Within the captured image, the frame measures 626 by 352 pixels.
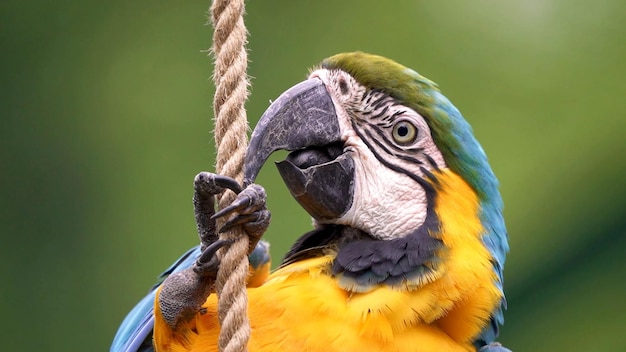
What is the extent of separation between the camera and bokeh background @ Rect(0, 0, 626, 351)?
10.5 feet

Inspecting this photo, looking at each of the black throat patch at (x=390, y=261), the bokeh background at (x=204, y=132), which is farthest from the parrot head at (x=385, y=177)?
the bokeh background at (x=204, y=132)

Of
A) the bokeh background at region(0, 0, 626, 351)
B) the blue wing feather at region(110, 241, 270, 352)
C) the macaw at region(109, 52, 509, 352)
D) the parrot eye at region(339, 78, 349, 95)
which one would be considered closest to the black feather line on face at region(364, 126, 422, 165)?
the macaw at region(109, 52, 509, 352)

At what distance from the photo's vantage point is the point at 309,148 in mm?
1535

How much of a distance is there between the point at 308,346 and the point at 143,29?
241 centimetres

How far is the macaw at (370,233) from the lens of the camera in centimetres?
139

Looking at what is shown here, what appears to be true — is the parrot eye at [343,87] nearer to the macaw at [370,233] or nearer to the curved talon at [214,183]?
the macaw at [370,233]

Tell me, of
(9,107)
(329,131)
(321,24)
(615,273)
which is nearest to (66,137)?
(9,107)

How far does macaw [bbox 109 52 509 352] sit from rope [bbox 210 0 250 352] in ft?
0.26

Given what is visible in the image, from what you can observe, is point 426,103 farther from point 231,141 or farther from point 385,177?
point 231,141

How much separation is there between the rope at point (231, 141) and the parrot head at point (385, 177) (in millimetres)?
247

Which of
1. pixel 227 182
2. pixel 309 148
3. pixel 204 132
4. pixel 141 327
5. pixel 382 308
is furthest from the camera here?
pixel 204 132

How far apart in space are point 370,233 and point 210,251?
1.48 feet

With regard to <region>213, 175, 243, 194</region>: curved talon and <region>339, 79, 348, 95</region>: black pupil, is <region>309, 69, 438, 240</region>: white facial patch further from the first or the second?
<region>213, 175, 243, 194</region>: curved talon

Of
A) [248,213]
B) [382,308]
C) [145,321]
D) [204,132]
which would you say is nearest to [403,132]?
[382,308]
